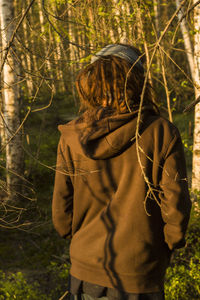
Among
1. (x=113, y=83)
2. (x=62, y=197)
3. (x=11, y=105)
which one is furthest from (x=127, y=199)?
(x=11, y=105)

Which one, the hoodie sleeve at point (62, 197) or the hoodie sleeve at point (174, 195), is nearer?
the hoodie sleeve at point (174, 195)

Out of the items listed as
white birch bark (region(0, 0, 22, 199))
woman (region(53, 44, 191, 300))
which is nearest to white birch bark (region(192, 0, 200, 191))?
white birch bark (region(0, 0, 22, 199))

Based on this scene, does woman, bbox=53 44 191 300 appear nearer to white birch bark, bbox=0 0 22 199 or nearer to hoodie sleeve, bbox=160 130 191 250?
hoodie sleeve, bbox=160 130 191 250

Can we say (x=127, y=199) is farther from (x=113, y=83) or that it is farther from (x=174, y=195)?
(x=113, y=83)

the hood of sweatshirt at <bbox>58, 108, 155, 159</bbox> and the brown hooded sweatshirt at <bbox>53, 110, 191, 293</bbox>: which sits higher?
the hood of sweatshirt at <bbox>58, 108, 155, 159</bbox>

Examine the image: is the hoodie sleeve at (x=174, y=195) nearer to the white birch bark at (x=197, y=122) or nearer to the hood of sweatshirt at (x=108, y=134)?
the hood of sweatshirt at (x=108, y=134)

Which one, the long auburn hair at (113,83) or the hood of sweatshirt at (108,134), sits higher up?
the long auburn hair at (113,83)

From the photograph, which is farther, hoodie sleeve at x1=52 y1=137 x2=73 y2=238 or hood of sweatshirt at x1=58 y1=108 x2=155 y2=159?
hoodie sleeve at x1=52 y1=137 x2=73 y2=238

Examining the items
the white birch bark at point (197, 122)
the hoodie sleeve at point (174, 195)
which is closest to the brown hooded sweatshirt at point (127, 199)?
the hoodie sleeve at point (174, 195)

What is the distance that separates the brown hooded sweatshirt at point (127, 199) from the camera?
1.67 metres

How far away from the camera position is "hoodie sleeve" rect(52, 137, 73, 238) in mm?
1865

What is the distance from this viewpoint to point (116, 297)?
167 centimetres

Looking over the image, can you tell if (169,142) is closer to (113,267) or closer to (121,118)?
(121,118)

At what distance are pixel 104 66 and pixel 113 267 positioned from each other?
0.94m
